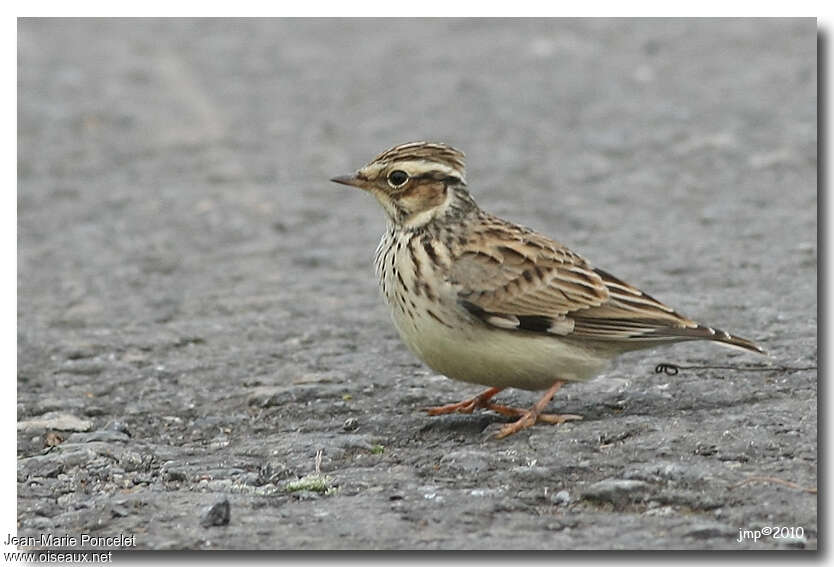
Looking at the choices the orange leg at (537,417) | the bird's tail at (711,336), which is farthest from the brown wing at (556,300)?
the orange leg at (537,417)

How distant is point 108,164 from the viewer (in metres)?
13.0

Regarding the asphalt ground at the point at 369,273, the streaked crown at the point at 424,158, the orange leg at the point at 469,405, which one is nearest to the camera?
the asphalt ground at the point at 369,273

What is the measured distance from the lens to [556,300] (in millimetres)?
6809

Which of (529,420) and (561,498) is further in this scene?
(529,420)

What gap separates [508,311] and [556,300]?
0.28 meters

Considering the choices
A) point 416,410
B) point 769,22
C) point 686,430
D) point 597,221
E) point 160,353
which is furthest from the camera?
point 769,22

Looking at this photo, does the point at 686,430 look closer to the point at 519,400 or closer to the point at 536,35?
the point at 519,400

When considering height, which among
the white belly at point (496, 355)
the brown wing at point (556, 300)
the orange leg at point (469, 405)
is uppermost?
the brown wing at point (556, 300)

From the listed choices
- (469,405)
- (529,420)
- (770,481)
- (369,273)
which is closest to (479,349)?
(529,420)

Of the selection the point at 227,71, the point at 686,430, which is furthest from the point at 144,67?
the point at 686,430

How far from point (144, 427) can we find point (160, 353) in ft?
4.55

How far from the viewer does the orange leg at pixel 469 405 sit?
276 inches

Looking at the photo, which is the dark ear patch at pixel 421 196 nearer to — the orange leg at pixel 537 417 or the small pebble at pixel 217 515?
the orange leg at pixel 537 417

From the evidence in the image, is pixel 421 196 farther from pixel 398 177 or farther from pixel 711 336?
pixel 711 336
